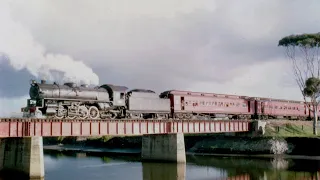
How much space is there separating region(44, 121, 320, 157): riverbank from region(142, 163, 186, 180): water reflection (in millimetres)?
15581

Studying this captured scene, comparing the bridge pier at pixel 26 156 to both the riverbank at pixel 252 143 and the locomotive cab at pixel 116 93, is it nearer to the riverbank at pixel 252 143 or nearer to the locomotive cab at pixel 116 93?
the locomotive cab at pixel 116 93

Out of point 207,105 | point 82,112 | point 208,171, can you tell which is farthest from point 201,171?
point 82,112

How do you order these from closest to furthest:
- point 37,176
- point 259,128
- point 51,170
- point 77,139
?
point 37,176, point 51,170, point 259,128, point 77,139

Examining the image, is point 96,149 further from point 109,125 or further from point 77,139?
point 109,125

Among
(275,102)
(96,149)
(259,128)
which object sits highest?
(275,102)

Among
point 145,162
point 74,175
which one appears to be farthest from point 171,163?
point 74,175

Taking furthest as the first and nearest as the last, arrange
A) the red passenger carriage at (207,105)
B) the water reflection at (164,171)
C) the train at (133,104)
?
the red passenger carriage at (207,105) → the water reflection at (164,171) → the train at (133,104)

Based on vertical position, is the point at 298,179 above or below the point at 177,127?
below

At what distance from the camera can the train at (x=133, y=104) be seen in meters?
34.2

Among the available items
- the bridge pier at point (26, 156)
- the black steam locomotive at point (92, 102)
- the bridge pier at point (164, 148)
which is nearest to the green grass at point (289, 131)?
the bridge pier at point (164, 148)

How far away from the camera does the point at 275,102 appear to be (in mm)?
66750

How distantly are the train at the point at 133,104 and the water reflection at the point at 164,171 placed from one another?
611cm

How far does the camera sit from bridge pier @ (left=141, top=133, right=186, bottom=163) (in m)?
49.0

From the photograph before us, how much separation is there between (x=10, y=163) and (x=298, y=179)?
2822cm
